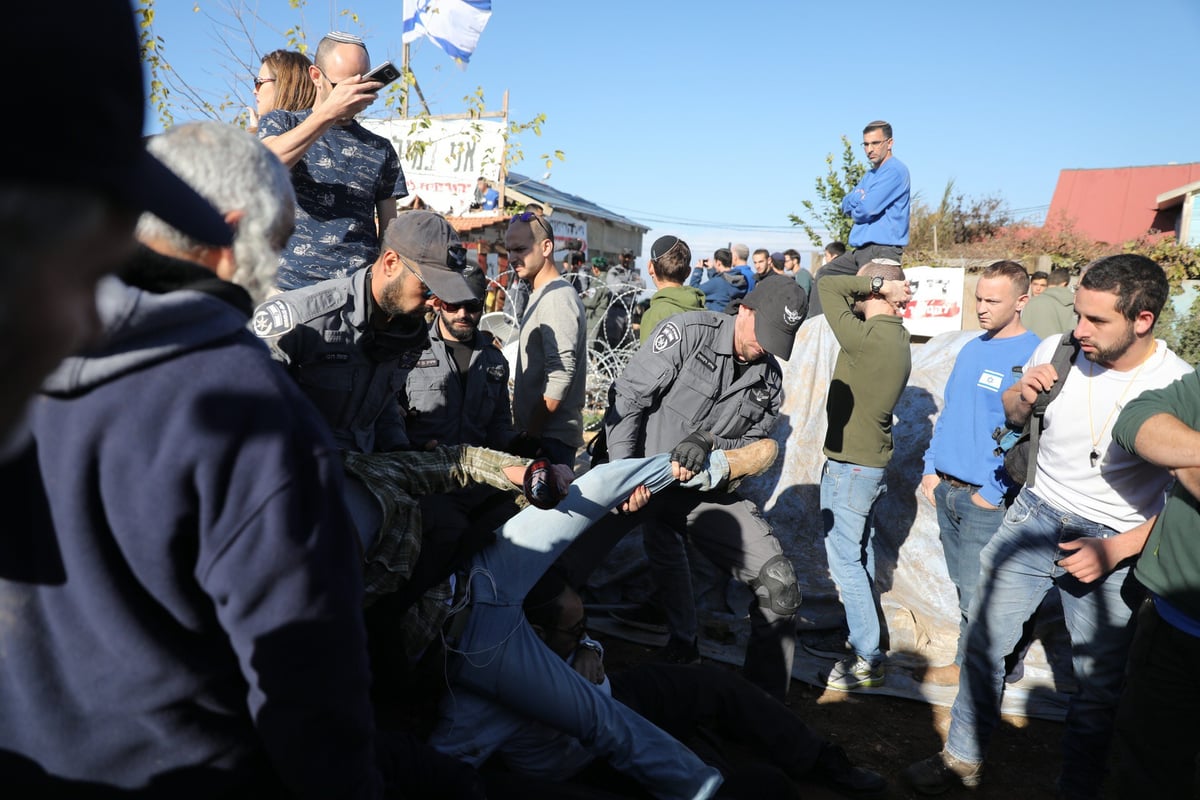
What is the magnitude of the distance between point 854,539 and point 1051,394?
1.49m

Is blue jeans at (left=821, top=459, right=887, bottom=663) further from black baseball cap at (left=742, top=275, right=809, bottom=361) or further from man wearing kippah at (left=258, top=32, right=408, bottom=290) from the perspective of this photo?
man wearing kippah at (left=258, top=32, right=408, bottom=290)

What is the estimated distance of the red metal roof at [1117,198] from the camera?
94.9 feet

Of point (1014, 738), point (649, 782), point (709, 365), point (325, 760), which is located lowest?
point (1014, 738)

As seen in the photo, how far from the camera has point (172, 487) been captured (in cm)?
101

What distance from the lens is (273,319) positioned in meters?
2.46

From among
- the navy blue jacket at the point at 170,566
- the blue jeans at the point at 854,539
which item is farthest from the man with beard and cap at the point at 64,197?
the blue jeans at the point at 854,539

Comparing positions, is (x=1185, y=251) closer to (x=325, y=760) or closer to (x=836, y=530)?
(x=836, y=530)

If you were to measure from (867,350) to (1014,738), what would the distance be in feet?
7.32

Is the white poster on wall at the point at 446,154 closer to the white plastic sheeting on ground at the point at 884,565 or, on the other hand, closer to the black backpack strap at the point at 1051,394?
the white plastic sheeting on ground at the point at 884,565

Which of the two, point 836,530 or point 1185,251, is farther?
point 1185,251

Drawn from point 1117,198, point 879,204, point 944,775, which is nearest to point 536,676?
point 944,775

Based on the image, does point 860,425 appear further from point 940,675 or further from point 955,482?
point 940,675

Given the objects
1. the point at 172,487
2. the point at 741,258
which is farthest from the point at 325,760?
the point at 741,258

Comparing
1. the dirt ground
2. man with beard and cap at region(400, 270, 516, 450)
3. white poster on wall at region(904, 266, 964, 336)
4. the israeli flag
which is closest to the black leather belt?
the dirt ground
